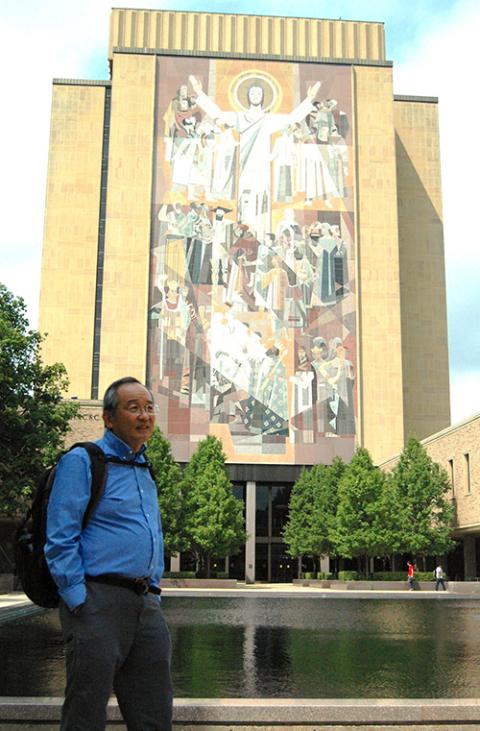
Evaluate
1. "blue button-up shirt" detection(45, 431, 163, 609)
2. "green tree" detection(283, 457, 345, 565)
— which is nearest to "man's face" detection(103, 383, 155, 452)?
"blue button-up shirt" detection(45, 431, 163, 609)

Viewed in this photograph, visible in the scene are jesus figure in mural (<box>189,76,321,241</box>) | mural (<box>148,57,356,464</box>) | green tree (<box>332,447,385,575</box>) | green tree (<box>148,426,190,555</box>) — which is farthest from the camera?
jesus figure in mural (<box>189,76,321,241</box>)

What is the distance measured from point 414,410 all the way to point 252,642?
53689mm

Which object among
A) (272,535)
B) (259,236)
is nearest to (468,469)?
(272,535)

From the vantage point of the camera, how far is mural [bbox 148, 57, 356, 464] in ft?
191

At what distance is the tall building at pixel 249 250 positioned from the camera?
5878cm

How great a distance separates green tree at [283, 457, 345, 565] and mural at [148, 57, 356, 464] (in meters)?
3.54

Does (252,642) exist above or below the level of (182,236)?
below

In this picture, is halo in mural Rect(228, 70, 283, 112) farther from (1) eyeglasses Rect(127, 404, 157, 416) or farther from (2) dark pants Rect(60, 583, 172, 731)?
(2) dark pants Rect(60, 583, 172, 731)

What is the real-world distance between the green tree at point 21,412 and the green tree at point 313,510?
75.5 ft

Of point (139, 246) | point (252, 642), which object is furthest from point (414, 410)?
point (252, 642)

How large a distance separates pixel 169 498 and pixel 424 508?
13.6 meters

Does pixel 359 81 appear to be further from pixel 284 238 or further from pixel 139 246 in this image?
pixel 139 246

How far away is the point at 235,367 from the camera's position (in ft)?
193

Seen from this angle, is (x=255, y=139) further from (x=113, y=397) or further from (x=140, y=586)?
(x=140, y=586)
